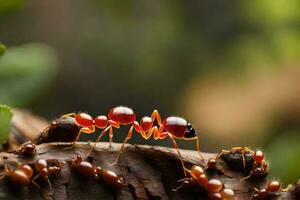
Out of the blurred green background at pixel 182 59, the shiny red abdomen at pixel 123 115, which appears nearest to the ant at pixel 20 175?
the shiny red abdomen at pixel 123 115

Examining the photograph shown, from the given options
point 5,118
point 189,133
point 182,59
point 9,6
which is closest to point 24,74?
point 9,6

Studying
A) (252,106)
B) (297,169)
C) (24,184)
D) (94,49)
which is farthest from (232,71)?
(24,184)

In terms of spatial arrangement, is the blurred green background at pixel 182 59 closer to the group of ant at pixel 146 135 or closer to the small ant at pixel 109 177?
the group of ant at pixel 146 135

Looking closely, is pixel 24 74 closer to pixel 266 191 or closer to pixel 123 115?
pixel 123 115

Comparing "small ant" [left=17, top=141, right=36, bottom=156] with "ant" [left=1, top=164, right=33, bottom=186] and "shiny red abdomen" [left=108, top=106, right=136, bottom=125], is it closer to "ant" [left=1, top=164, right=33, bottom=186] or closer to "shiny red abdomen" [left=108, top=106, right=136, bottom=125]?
"ant" [left=1, top=164, right=33, bottom=186]

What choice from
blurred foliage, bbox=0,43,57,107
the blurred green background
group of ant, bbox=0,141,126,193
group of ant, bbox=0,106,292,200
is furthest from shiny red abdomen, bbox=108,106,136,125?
the blurred green background
